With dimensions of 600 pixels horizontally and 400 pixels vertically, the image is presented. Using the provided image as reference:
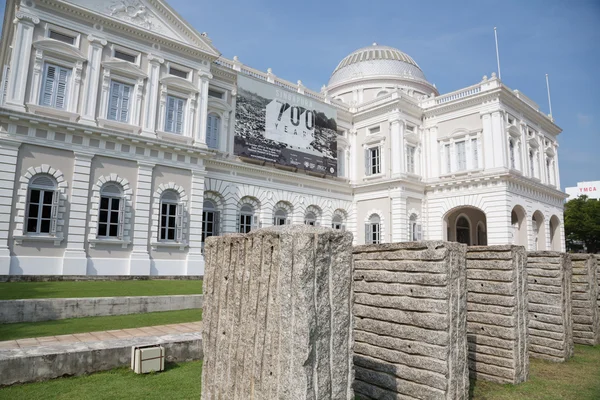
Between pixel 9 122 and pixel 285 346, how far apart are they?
15.5m

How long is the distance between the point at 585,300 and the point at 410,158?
17918 mm

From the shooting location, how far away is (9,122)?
45.5 ft

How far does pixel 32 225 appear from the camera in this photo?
14.3 m

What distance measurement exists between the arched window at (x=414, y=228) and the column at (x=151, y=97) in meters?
15.8

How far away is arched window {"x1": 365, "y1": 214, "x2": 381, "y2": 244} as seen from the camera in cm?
2503

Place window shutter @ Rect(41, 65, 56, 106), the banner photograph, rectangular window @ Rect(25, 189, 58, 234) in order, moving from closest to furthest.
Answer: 1. rectangular window @ Rect(25, 189, 58, 234)
2. window shutter @ Rect(41, 65, 56, 106)
3. the banner photograph

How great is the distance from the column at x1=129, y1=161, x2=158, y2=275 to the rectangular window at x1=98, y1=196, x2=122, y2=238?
0.66m

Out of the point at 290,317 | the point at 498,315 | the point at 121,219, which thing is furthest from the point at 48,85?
the point at 498,315

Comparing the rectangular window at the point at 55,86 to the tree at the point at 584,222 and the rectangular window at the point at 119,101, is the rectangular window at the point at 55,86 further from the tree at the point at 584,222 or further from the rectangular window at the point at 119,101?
the tree at the point at 584,222

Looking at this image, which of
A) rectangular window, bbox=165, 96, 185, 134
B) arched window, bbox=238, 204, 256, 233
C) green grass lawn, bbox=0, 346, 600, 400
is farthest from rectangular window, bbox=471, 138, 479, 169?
green grass lawn, bbox=0, 346, 600, 400

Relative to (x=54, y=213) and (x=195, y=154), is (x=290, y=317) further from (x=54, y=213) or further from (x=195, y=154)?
(x=195, y=154)

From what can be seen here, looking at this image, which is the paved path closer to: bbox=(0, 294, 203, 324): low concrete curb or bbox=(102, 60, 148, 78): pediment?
bbox=(0, 294, 203, 324): low concrete curb

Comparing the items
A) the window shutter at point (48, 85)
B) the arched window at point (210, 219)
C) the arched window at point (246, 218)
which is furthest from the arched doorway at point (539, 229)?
the window shutter at point (48, 85)

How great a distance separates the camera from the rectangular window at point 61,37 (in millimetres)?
15197
